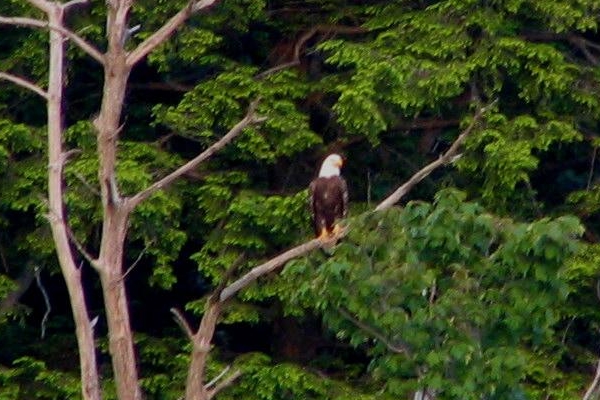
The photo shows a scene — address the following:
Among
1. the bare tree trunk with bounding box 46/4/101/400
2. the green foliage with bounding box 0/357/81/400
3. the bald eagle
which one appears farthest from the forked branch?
the green foliage with bounding box 0/357/81/400

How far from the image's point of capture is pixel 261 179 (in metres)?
14.7

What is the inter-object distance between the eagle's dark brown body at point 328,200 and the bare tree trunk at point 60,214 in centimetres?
206

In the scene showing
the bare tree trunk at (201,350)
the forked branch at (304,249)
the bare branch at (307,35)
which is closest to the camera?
the forked branch at (304,249)

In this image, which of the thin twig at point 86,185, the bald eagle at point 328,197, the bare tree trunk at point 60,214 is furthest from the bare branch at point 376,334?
the bald eagle at point 328,197

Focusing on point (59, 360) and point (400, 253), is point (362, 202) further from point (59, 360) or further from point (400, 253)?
point (400, 253)

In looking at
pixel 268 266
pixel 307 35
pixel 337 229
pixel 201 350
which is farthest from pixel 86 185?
pixel 307 35

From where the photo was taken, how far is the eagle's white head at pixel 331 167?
554 inches

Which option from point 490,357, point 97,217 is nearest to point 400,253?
point 490,357

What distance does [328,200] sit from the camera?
45.9 feet

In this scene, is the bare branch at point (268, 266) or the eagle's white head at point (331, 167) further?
the eagle's white head at point (331, 167)

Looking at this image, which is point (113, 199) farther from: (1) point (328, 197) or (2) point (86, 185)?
(1) point (328, 197)

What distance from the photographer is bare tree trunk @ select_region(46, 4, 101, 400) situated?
12086 mm

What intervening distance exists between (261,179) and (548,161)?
1970 millimetres

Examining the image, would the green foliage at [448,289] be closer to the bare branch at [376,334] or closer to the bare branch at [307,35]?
the bare branch at [376,334]
